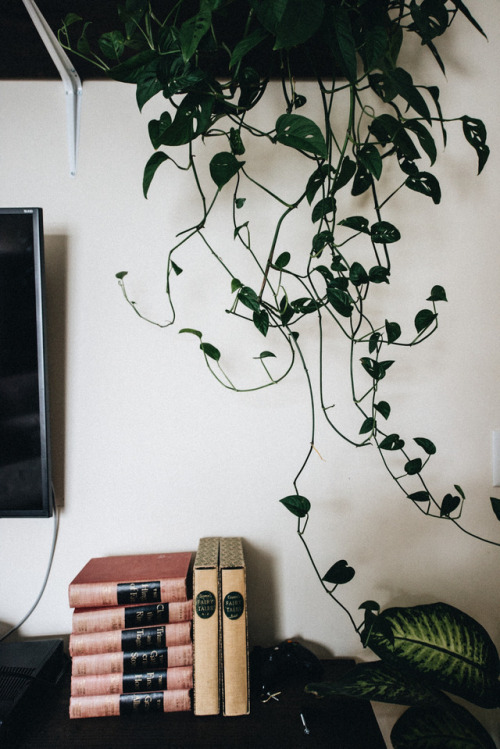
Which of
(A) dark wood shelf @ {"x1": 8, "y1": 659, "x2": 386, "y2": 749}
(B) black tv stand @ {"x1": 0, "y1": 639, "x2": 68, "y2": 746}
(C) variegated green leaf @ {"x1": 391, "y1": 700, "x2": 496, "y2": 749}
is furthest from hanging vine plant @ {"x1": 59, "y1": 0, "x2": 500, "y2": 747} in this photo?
(B) black tv stand @ {"x1": 0, "y1": 639, "x2": 68, "y2": 746}

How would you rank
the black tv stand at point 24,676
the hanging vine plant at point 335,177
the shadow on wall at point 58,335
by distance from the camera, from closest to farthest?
the hanging vine plant at point 335,177 → the black tv stand at point 24,676 → the shadow on wall at point 58,335

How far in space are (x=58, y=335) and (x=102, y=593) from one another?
1.90ft

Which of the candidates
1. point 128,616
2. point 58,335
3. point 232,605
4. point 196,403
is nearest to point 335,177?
point 196,403

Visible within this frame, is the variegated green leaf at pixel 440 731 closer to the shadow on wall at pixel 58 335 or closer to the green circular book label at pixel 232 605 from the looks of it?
the green circular book label at pixel 232 605

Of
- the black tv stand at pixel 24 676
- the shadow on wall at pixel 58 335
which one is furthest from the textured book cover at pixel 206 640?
the shadow on wall at pixel 58 335

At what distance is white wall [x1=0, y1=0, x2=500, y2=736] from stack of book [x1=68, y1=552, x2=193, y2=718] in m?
0.18

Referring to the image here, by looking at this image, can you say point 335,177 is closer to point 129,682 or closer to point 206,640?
point 206,640

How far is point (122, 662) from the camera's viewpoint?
839mm

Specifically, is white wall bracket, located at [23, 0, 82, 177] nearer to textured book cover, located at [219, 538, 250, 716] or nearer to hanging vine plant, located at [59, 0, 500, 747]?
hanging vine plant, located at [59, 0, 500, 747]

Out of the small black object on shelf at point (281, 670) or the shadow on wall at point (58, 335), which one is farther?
the shadow on wall at point (58, 335)

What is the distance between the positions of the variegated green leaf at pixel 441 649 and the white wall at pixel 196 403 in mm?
250

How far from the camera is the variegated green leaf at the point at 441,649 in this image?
734 millimetres

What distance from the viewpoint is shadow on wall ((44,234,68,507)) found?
3.35 feet

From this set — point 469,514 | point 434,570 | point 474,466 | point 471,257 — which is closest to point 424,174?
point 471,257
